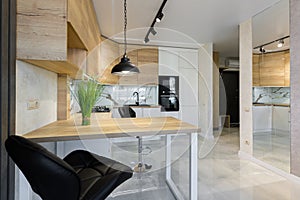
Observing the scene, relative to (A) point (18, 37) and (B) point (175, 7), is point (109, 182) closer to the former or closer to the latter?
(A) point (18, 37)

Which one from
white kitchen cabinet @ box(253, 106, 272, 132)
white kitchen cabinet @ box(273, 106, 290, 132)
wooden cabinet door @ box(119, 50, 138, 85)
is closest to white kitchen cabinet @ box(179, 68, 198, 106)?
wooden cabinet door @ box(119, 50, 138, 85)

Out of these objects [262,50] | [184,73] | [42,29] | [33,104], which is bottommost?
[33,104]

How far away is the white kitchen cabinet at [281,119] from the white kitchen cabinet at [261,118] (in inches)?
4.2

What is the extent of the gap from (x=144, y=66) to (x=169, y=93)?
96 cm

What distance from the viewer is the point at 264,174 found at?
8.44ft

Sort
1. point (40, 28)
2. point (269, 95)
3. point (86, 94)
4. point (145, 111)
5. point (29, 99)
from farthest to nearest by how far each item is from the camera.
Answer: point (145, 111), point (269, 95), point (86, 94), point (29, 99), point (40, 28)

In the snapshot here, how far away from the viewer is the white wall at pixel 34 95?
1.40 m

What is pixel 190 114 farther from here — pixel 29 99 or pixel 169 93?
pixel 29 99

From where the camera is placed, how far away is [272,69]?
296cm

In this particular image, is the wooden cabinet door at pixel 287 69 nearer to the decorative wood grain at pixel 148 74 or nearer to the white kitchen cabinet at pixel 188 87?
the white kitchen cabinet at pixel 188 87

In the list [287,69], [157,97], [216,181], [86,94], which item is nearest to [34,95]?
[86,94]

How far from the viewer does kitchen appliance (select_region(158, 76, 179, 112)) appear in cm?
487

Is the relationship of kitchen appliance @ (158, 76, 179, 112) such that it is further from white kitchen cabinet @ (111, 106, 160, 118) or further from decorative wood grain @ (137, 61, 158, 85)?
white kitchen cabinet @ (111, 106, 160, 118)

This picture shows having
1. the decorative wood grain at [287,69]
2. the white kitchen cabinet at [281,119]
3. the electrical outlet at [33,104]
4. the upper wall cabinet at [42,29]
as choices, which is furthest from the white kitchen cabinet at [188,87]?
the upper wall cabinet at [42,29]
